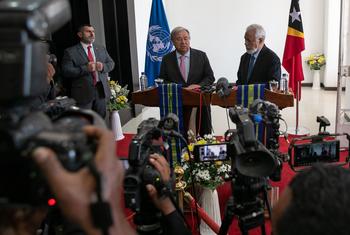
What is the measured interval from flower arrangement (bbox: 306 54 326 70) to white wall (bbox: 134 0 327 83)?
0.17 metres

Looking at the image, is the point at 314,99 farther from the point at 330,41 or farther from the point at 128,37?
the point at 128,37

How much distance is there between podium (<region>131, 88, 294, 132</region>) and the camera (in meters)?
2.93

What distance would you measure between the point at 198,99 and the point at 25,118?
8.00 feet

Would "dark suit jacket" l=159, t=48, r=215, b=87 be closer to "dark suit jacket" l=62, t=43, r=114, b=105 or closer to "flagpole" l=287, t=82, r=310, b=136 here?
"dark suit jacket" l=62, t=43, r=114, b=105

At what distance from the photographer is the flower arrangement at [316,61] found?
7517 millimetres

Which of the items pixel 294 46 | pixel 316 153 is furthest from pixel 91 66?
pixel 316 153

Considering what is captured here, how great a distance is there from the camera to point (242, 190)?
1234mm

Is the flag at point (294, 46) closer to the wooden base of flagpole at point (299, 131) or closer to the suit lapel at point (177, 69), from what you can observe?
the wooden base of flagpole at point (299, 131)

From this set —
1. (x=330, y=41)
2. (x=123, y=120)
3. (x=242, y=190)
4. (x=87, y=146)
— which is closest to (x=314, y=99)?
(x=330, y=41)

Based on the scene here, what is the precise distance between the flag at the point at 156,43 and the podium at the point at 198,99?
6.62ft

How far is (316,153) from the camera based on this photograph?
1411 millimetres

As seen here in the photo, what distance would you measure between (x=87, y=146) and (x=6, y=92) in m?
0.16

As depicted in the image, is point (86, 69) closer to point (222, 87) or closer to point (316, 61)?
point (222, 87)

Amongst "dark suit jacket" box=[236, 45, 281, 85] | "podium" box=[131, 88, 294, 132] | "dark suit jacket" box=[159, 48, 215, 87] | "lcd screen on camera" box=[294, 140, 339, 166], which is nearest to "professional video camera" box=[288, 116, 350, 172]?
"lcd screen on camera" box=[294, 140, 339, 166]
